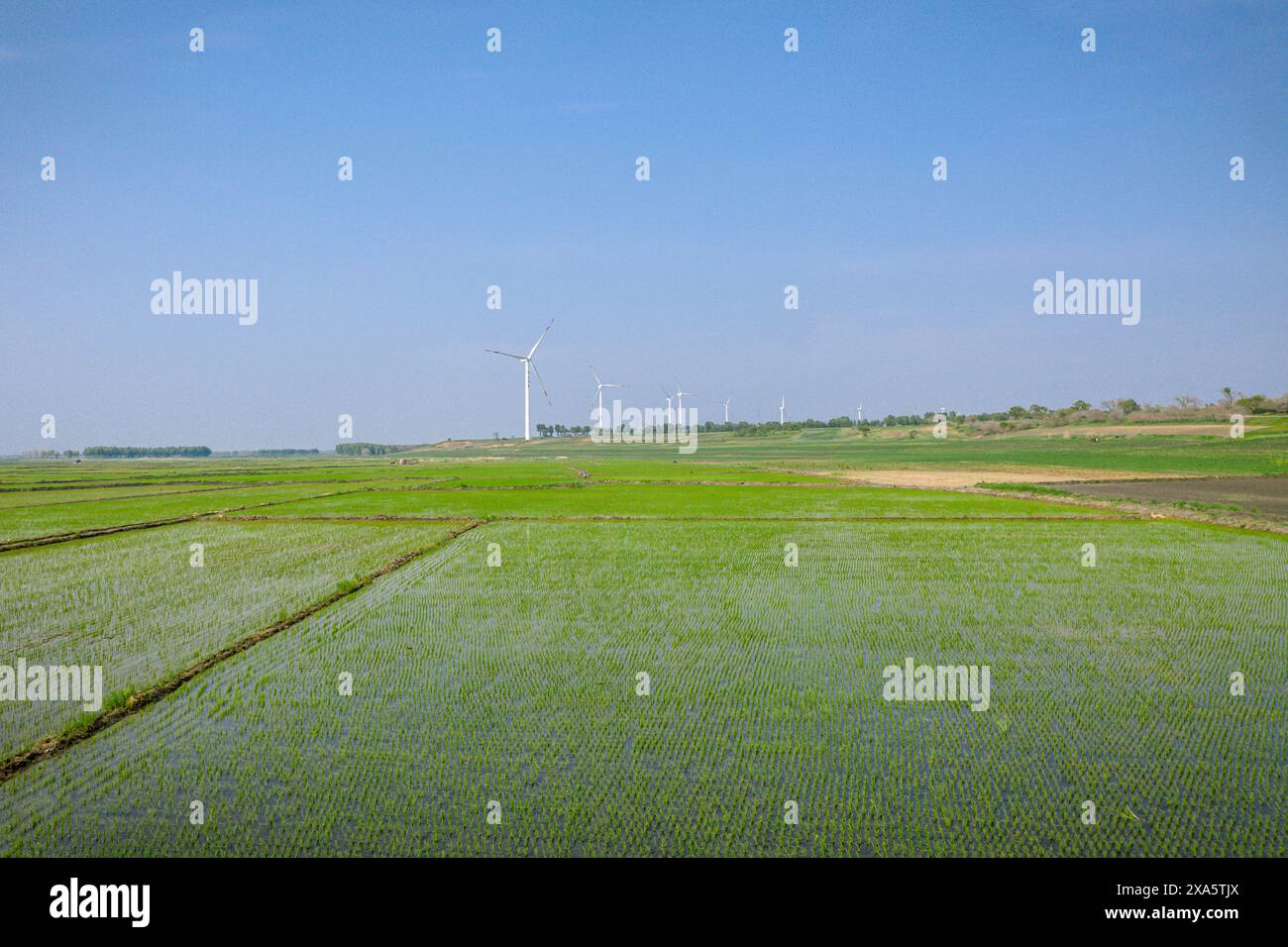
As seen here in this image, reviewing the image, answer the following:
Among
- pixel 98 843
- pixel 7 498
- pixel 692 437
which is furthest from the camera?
pixel 692 437

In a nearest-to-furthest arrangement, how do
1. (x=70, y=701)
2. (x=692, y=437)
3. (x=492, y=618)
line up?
(x=70, y=701), (x=492, y=618), (x=692, y=437)

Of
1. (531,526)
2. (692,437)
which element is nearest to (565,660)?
(531,526)

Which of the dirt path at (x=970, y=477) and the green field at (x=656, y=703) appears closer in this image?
the green field at (x=656, y=703)

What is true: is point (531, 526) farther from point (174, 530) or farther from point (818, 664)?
point (818, 664)

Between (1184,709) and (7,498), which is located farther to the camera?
(7,498)

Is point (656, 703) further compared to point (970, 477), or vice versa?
point (970, 477)

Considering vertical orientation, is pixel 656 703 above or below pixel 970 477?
below

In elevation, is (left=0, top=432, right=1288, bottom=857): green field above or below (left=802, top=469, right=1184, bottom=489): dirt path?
below

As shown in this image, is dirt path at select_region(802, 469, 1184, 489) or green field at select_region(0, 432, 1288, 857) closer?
green field at select_region(0, 432, 1288, 857)
